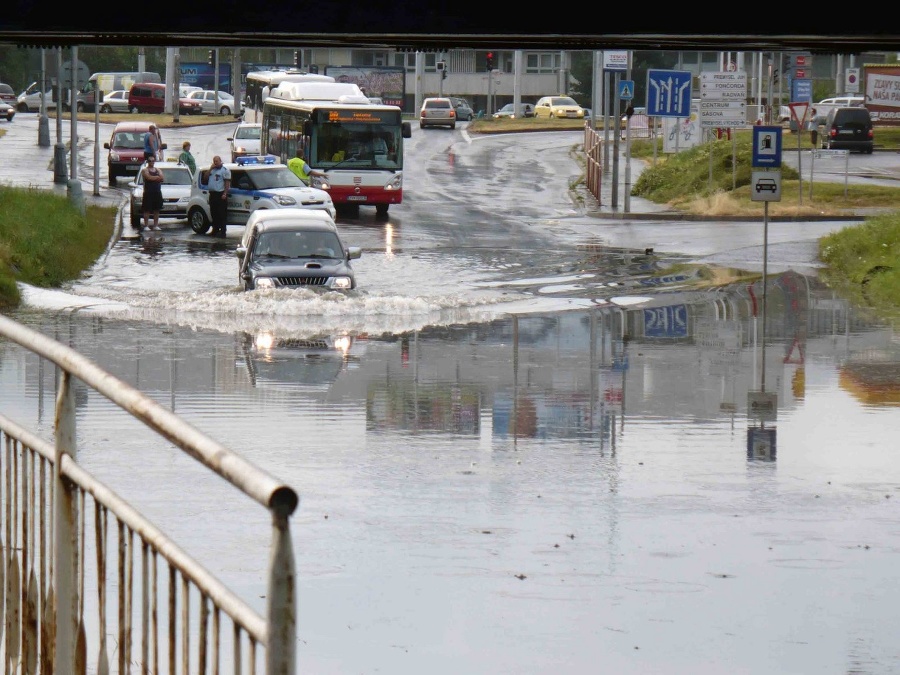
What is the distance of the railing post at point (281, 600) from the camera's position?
2.39 metres

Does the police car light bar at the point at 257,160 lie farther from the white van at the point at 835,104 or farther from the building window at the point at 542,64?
the building window at the point at 542,64

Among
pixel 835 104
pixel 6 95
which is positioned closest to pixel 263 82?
pixel 835 104

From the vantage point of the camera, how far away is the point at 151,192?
3412cm

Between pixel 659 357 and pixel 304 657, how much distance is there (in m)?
11.7

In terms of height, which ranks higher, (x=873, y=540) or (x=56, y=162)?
(x=56, y=162)

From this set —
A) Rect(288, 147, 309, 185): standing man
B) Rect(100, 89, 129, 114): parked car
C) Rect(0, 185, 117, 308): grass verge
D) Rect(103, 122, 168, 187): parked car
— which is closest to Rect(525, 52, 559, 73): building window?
Rect(100, 89, 129, 114): parked car

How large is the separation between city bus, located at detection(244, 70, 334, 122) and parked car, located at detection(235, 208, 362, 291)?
21.8 metres

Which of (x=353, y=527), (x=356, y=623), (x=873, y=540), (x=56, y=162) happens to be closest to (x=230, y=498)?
(x=353, y=527)

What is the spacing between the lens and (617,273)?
92.1 feet

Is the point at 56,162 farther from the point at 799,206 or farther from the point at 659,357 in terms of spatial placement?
Answer: the point at 659,357

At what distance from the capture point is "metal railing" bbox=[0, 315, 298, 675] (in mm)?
2482

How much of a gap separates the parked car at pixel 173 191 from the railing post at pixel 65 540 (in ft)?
106

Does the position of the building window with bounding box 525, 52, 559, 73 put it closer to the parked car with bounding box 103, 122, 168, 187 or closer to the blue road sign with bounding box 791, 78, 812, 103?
the parked car with bounding box 103, 122, 168, 187

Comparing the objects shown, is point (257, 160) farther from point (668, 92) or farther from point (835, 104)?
point (835, 104)
